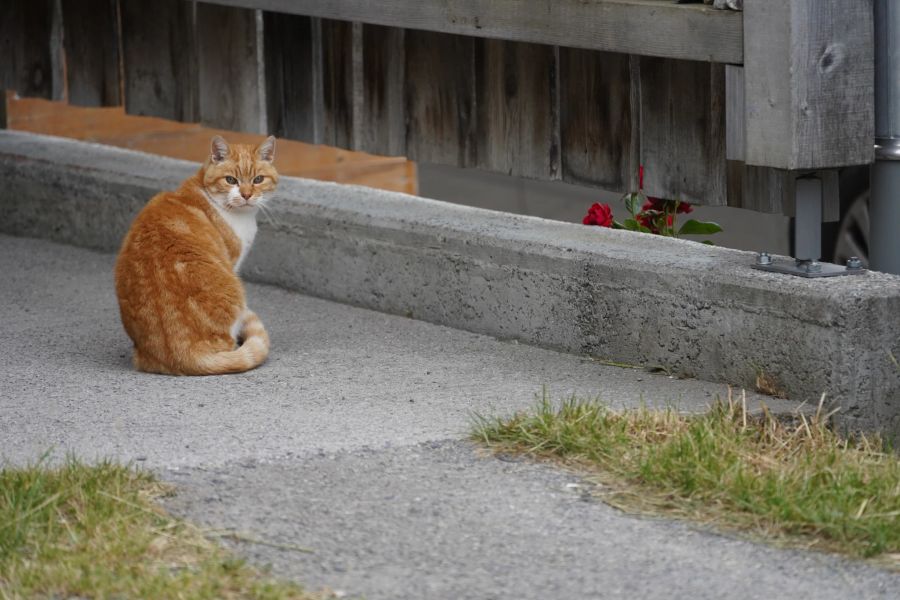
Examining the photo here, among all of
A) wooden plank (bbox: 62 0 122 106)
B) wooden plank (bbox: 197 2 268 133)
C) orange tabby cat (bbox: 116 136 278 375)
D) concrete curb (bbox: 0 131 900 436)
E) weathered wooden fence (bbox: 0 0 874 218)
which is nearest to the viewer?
concrete curb (bbox: 0 131 900 436)

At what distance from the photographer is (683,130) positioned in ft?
17.5

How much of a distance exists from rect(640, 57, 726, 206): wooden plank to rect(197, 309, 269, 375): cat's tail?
4.96 feet

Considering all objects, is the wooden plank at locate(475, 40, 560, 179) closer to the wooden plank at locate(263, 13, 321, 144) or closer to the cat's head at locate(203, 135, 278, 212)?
the cat's head at locate(203, 135, 278, 212)

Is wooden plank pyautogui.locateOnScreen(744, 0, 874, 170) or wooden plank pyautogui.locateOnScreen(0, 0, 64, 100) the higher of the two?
wooden plank pyautogui.locateOnScreen(0, 0, 64, 100)

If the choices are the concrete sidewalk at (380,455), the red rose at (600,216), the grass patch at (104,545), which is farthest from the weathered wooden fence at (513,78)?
the grass patch at (104,545)

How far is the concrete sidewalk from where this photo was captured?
355 centimetres

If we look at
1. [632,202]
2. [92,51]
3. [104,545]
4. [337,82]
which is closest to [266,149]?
[337,82]

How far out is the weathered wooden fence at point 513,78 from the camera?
4.71 m

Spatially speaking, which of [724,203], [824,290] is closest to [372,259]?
[724,203]

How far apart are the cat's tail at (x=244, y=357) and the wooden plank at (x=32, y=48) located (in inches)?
121

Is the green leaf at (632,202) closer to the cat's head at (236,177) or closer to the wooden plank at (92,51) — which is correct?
the cat's head at (236,177)

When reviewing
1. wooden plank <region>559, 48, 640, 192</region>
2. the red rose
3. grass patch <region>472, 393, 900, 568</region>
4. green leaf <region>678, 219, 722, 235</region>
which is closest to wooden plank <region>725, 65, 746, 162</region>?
wooden plank <region>559, 48, 640, 192</region>

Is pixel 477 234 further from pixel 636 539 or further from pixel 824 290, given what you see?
pixel 636 539

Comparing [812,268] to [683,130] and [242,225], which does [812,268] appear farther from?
[242,225]
